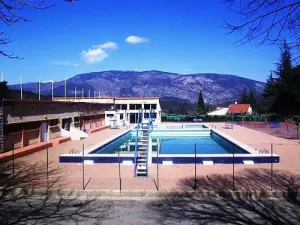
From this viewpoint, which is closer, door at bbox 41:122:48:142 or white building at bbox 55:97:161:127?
door at bbox 41:122:48:142

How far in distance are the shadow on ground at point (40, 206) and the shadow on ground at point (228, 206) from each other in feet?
6.13

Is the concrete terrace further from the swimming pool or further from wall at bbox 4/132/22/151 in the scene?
wall at bbox 4/132/22/151

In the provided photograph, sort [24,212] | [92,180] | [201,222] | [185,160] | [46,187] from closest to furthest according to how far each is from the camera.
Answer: [201,222], [24,212], [46,187], [92,180], [185,160]

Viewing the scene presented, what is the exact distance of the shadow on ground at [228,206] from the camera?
9.63 meters

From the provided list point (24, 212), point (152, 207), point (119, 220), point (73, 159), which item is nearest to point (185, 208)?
point (152, 207)

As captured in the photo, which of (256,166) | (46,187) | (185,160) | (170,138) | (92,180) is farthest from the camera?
(170,138)

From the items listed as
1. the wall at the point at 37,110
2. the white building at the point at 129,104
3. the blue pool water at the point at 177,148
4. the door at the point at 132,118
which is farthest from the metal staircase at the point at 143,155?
the door at the point at 132,118

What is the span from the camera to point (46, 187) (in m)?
12.9

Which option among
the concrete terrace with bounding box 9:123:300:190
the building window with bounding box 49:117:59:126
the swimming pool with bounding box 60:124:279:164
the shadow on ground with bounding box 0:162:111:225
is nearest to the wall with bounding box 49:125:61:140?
the building window with bounding box 49:117:59:126

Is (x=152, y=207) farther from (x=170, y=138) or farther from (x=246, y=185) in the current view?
(x=170, y=138)

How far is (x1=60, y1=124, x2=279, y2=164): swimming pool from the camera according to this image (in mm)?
19391

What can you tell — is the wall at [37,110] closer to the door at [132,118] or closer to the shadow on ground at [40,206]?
the shadow on ground at [40,206]

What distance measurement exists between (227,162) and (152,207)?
30.4ft

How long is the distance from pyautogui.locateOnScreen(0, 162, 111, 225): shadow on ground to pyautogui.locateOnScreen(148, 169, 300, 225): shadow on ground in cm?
187
